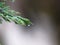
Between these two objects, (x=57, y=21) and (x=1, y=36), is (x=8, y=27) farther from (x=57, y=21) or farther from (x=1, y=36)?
(x=57, y=21)

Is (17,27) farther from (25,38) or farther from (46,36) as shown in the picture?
(46,36)

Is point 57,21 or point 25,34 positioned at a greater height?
point 57,21

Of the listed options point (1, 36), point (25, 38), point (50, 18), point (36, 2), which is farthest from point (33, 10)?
point (1, 36)

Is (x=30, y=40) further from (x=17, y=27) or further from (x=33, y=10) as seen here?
(x=33, y=10)

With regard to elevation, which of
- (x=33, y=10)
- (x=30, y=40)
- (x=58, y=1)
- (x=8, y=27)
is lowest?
(x=30, y=40)

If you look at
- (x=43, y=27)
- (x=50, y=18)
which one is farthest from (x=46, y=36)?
(x=50, y=18)

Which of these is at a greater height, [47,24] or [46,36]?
[47,24]

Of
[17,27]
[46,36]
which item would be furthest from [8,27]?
[46,36]
